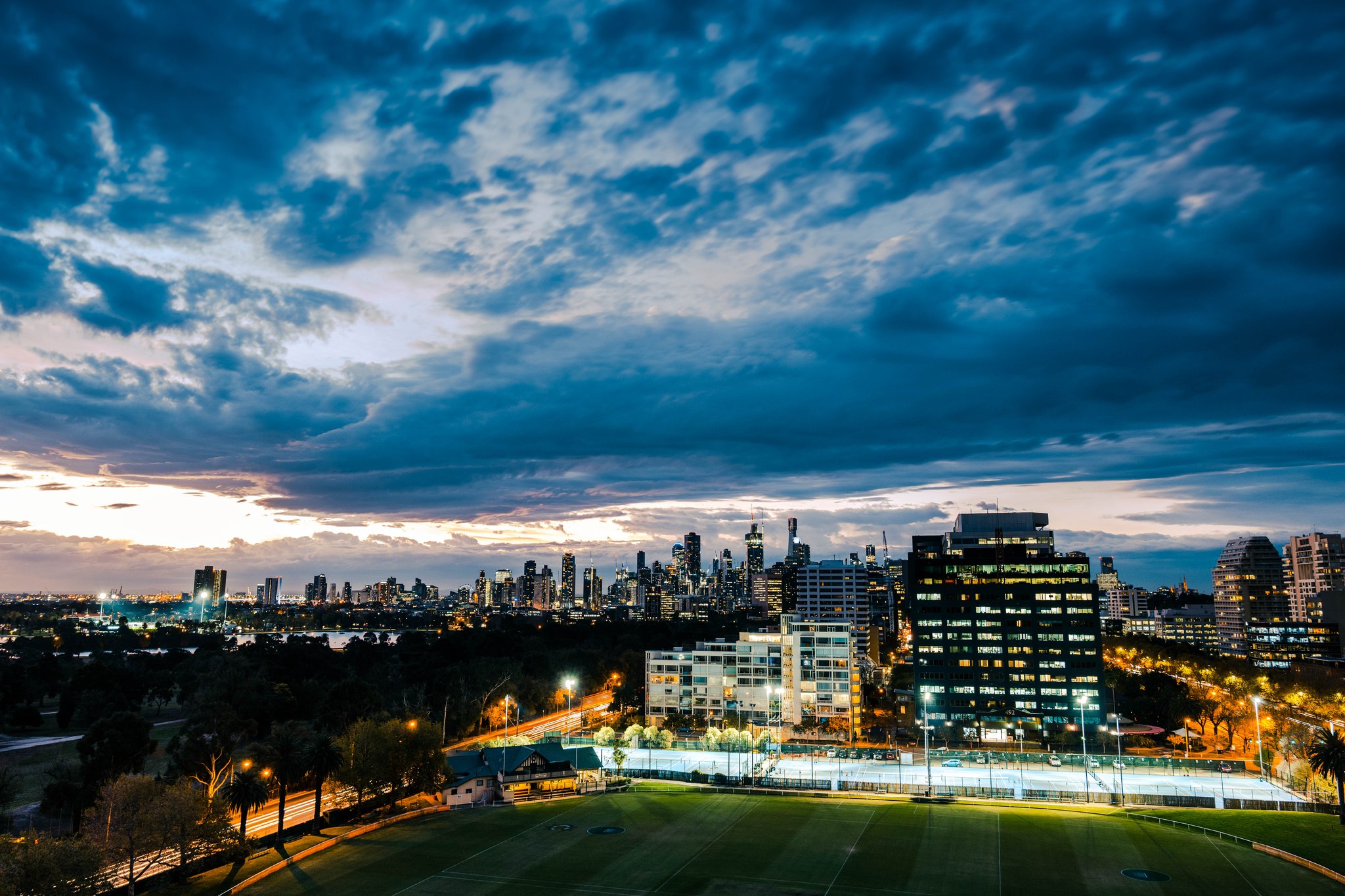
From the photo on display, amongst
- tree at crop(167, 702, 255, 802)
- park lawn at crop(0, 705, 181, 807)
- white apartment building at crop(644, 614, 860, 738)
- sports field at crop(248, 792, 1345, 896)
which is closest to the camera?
sports field at crop(248, 792, 1345, 896)

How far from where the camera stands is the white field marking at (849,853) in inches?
2261

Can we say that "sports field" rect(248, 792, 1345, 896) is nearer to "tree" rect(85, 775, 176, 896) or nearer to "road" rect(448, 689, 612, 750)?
"tree" rect(85, 775, 176, 896)

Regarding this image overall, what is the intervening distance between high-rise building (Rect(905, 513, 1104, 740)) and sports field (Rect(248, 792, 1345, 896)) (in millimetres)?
68920

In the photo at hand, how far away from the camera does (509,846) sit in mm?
68375

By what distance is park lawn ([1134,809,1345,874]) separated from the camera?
6231cm

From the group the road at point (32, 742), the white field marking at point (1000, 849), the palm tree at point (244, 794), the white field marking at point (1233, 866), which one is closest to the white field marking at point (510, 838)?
the palm tree at point (244, 794)

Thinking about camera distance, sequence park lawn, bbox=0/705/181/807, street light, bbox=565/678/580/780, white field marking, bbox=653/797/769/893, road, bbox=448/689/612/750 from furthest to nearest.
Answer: road, bbox=448/689/612/750
park lawn, bbox=0/705/181/807
street light, bbox=565/678/580/780
white field marking, bbox=653/797/769/893

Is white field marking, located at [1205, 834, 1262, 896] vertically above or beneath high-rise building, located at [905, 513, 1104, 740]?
beneath

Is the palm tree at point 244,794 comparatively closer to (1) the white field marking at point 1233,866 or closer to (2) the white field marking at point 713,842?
(2) the white field marking at point 713,842

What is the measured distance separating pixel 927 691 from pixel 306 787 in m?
104

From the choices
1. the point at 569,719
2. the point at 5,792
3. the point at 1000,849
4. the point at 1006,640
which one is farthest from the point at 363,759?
the point at 1006,640

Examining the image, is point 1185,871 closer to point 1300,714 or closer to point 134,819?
point 134,819

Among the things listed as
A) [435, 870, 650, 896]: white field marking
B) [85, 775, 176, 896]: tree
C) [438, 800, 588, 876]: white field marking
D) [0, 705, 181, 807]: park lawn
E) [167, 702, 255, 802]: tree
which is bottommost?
[0, 705, 181, 807]: park lawn

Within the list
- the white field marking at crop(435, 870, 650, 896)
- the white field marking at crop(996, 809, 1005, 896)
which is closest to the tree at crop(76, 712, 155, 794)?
the white field marking at crop(435, 870, 650, 896)
